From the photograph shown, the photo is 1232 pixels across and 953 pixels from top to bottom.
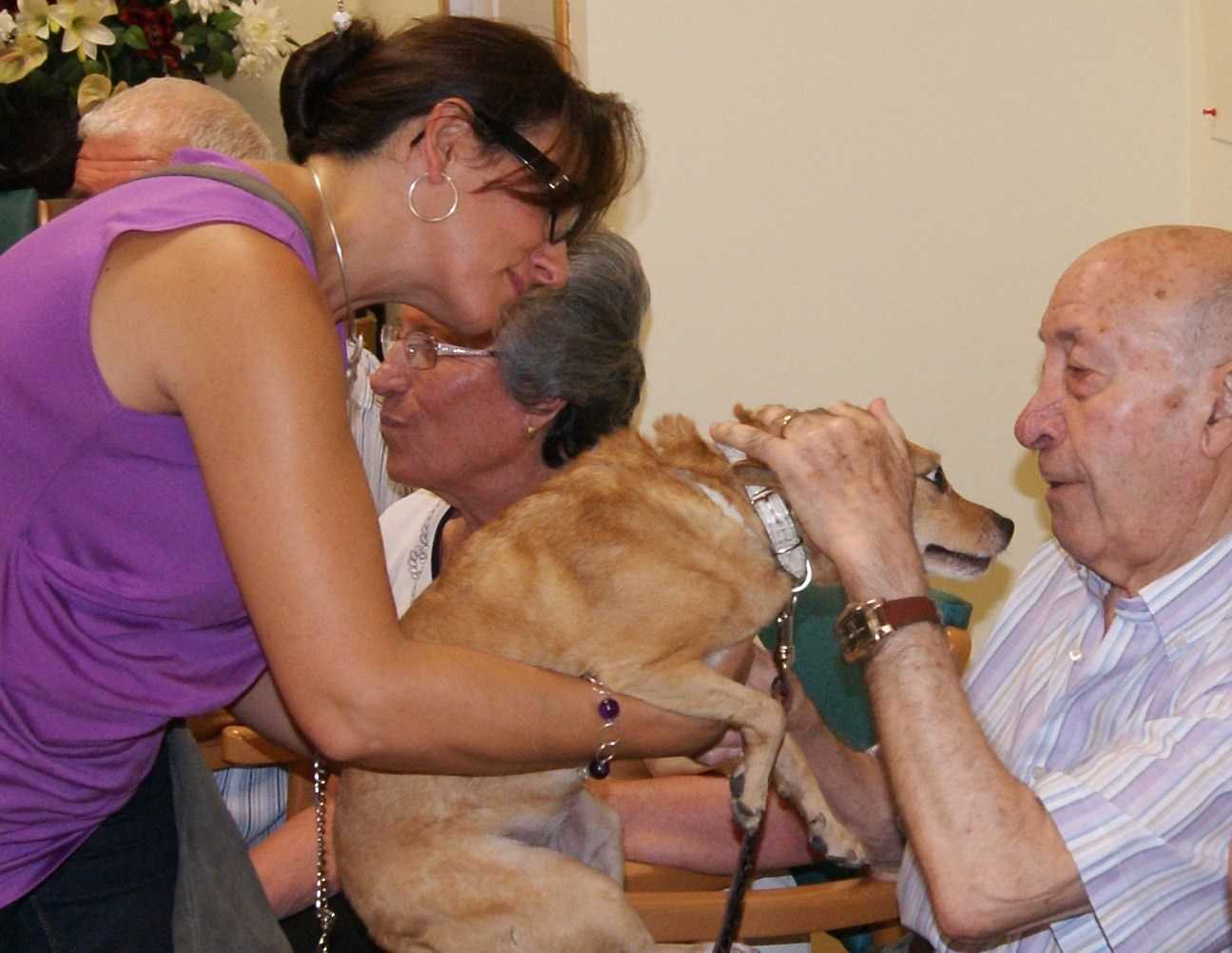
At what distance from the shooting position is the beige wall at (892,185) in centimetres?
270

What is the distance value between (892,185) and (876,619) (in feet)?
4.84

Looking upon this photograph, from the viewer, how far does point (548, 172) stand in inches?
58.9

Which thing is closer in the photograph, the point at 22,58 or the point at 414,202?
the point at 414,202

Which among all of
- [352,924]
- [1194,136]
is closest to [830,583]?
[352,924]

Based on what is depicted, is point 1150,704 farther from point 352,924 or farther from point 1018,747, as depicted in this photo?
point 352,924

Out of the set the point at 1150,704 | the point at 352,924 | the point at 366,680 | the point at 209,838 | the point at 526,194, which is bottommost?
the point at 352,924

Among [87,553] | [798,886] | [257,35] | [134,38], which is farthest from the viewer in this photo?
[257,35]

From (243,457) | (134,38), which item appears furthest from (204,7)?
(243,457)

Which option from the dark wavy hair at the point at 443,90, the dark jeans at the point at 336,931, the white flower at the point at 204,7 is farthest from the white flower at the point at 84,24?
the dark jeans at the point at 336,931

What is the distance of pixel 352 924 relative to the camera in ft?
7.00

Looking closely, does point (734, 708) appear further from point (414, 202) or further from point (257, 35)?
point (257, 35)

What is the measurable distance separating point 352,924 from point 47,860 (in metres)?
0.82

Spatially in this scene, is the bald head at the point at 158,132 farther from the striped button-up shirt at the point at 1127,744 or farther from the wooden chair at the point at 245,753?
the striped button-up shirt at the point at 1127,744

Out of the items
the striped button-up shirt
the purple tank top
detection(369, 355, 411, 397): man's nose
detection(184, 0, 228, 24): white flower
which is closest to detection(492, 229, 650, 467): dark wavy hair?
detection(369, 355, 411, 397): man's nose
